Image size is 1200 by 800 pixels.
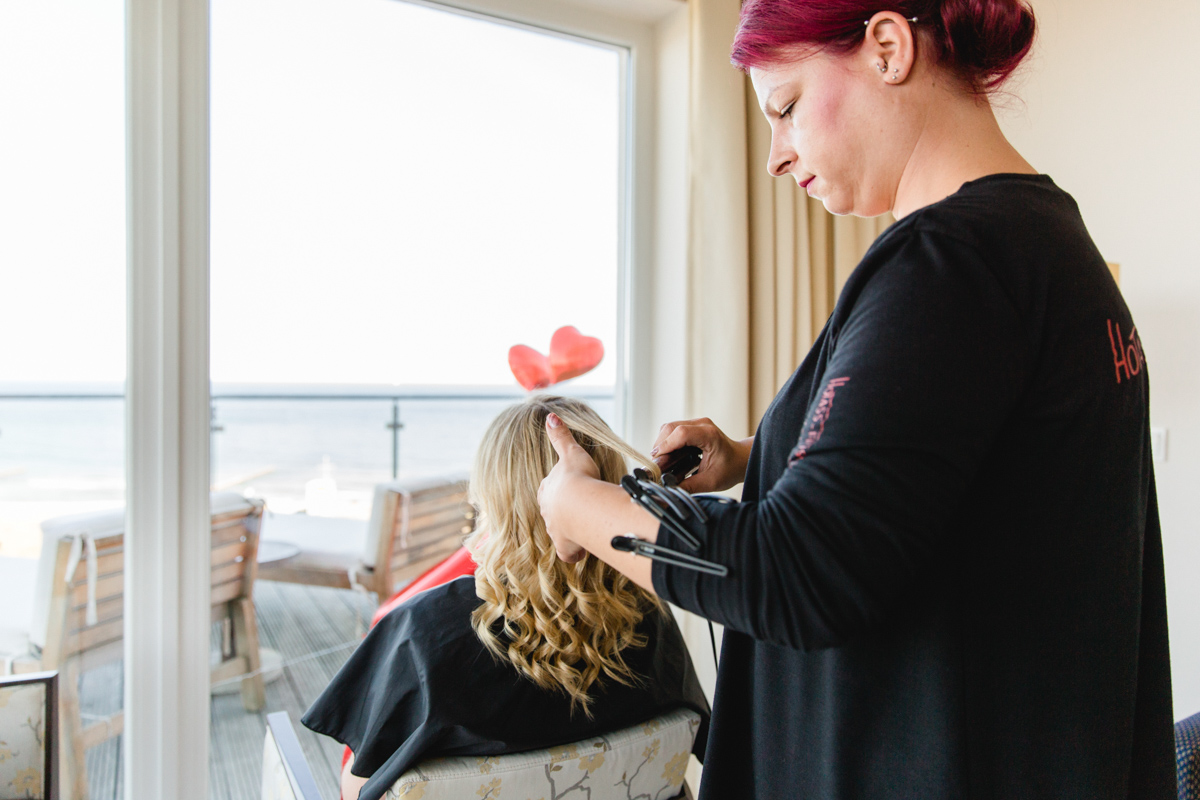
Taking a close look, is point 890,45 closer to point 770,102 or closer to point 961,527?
point 770,102

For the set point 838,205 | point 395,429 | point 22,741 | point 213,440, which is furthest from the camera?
point 395,429

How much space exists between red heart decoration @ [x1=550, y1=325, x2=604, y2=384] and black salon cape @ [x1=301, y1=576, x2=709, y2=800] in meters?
0.80

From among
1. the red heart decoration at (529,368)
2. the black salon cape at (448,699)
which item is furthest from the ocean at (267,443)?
the black salon cape at (448,699)

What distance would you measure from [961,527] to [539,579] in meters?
0.68

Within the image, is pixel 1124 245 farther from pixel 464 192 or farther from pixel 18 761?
pixel 18 761

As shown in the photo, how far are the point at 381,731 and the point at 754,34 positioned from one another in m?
0.97

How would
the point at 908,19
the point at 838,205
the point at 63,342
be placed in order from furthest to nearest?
the point at 63,342 < the point at 838,205 < the point at 908,19

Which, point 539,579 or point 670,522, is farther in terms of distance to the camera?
point 539,579

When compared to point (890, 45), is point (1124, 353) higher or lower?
lower

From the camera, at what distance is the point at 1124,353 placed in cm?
61

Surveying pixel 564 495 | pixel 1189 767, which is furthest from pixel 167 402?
pixel 1189 767

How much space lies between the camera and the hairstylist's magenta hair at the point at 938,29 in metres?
0.64

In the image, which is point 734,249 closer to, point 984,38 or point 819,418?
point 984,38

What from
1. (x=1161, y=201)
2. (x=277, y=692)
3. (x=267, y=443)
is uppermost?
(x=1161, y=201)
